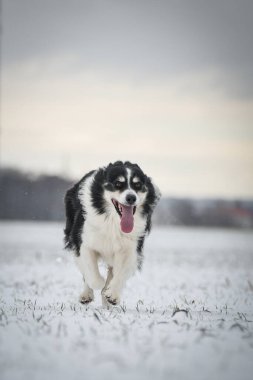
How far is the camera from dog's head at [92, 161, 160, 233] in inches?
271

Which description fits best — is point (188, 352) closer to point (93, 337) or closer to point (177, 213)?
point (93, 337)

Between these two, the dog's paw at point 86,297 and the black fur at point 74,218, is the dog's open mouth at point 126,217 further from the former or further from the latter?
the dog's paw at point 86,297

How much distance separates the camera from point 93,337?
484cm

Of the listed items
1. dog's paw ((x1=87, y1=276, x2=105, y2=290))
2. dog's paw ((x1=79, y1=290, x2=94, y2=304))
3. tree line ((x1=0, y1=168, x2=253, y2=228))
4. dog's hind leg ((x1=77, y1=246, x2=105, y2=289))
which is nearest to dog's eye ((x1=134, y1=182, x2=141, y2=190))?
dog's hind leg ((x1=77, y1=246, x2=105, y2=289))

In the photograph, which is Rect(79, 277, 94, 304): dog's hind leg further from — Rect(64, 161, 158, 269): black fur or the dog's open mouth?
the dog's open mouth

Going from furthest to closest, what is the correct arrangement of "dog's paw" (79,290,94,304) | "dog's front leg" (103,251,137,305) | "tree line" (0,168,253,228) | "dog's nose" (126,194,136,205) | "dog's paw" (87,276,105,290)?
"tree line" (0,168,253,228)
"dog's paw" (79,290,94,304)
"dog's paw" (87,276,105,290)
"dog's front leg" (103,251,137,305)
"dog's nose" (126,194,136,205)

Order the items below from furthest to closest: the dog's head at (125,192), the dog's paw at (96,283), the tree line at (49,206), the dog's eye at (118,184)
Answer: the tree line at (49,206) < the dog's paw at (96,283) < the dog's eye at (118,184) < the dog's head at (125,192)

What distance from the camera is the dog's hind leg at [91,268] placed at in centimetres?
729

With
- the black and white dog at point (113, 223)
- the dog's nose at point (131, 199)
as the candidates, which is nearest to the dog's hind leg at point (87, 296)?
the black and white dog at point (113, 223)

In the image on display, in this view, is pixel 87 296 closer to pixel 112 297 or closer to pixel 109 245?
pixel 112 297

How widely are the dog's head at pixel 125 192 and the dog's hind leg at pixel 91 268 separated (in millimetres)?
709

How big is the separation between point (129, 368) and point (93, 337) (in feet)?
3.00

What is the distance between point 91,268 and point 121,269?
452mm

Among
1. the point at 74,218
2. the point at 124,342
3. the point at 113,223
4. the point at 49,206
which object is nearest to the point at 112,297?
the point at 113,223
